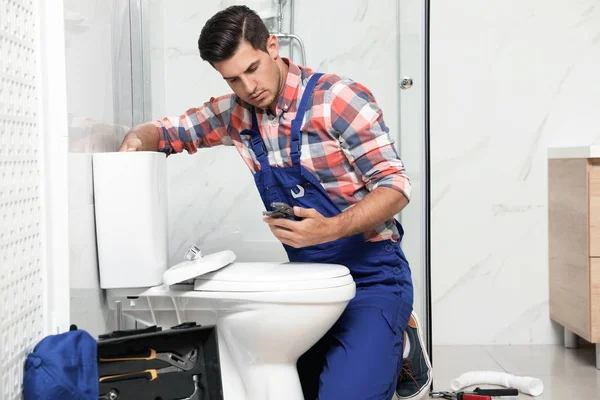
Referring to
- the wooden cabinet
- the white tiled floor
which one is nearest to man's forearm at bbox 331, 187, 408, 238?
the white tiled floor

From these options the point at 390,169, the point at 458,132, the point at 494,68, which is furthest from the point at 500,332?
the point at 390,169

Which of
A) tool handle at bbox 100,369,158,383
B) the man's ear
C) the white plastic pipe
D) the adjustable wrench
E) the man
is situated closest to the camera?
tool handle at bbox 100,369,158,383

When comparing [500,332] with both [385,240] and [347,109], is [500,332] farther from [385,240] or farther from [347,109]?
[347,109]

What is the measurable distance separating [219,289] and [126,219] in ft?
0.87

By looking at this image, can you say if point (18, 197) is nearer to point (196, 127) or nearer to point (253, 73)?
point (253, 73)

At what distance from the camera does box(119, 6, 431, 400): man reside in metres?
1.79

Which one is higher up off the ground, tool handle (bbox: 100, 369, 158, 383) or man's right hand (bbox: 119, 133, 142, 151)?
man's right hand (bbox: 119, 133, 142, 151)

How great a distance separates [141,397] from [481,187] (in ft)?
6.12

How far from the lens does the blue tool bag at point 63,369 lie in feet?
4.15

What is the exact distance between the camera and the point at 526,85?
9.79 ft

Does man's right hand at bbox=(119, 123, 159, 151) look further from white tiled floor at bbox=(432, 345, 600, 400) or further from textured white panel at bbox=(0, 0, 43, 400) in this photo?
white tiled floor at bbox=(432, 345, 600, 400)

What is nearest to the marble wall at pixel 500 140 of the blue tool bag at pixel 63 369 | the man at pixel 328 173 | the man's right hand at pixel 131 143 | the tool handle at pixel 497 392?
the tool handle at pixel 497 392

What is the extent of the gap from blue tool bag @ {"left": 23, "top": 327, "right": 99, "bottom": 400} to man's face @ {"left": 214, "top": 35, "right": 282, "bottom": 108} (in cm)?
74

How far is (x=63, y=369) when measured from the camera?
1.28m
